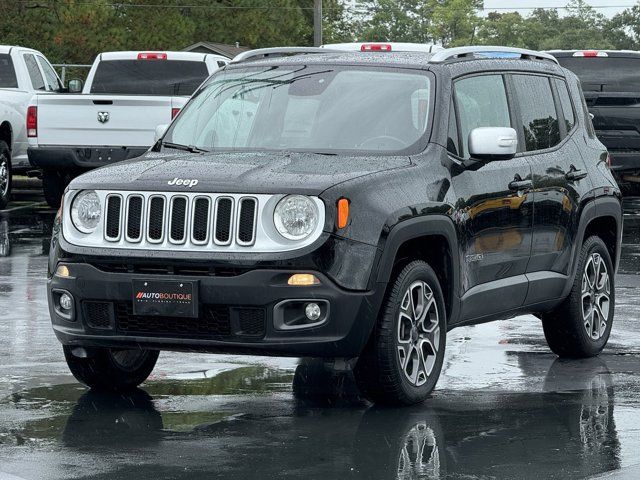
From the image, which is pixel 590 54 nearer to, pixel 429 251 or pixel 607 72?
pixel 607 72

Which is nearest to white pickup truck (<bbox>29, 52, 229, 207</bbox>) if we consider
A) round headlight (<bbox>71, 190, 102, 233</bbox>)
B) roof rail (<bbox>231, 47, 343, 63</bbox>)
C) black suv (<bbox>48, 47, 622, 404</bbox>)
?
roof rail (<bbox>231, 47, 343, 63</bbox>)

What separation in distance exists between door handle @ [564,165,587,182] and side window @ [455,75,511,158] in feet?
1.93

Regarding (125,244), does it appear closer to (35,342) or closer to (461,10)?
(35,342)

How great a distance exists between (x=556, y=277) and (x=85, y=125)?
35.8 feet

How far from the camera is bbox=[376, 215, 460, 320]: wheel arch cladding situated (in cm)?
775

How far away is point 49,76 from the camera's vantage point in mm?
23938

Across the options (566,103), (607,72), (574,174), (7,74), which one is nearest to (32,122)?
(7,74)

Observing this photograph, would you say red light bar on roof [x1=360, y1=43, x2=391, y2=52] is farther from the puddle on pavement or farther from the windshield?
the puddle on pavement

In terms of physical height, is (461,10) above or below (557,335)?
below

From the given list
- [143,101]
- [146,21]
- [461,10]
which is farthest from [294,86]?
[461,10]

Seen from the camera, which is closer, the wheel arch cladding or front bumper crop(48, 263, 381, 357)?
front bumper crop(48, 263, 381, 357)

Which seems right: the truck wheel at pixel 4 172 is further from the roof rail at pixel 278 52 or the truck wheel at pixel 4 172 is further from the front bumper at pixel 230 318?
the front bumper at pixel 230 318

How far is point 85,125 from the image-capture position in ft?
63.6

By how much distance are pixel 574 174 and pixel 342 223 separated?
261 centimetres
